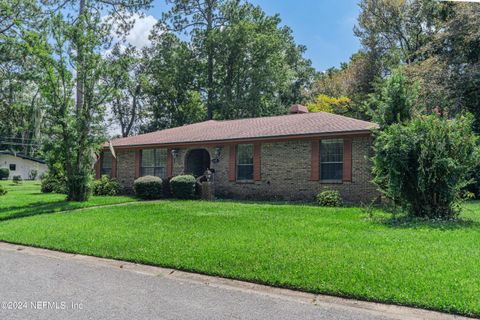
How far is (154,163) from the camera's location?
1961cm

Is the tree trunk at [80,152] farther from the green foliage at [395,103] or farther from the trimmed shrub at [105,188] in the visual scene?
the green foliage at [395,103]

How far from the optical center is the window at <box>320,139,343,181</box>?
14.4 m

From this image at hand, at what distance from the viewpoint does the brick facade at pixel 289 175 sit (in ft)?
45.5

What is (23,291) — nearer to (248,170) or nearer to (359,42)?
(248,170)

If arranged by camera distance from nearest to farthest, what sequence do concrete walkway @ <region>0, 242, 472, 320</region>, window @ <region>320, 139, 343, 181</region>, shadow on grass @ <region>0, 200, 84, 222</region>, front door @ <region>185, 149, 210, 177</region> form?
1. concrete walkway @ <region>0, 242, 472, 320</region>
2. shadow on grass @ <region>0, 200, 84, 222</region>
3. window @ <region>320, 139, 343, 181</region>
4. front door @ <region>185, 149, 210, 177</region>

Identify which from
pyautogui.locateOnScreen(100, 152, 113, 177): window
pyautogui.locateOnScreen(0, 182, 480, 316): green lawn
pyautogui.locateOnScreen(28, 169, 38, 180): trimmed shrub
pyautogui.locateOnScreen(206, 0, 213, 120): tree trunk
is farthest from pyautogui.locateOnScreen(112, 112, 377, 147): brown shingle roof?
pyautogui.locateOnScreen(28, 169, 38, 180): trimmed shrub

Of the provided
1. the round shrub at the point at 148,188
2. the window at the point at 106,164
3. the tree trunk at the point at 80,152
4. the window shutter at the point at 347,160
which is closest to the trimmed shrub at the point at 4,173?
the window at the point at 106,164

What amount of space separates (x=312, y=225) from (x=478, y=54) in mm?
17451

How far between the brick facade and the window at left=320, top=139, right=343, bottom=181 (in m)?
0.29

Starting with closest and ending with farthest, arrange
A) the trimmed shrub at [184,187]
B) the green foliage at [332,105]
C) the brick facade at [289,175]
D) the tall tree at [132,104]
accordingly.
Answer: the brick facade at [289,175], the trimmed shrub at [184,187], the green foliage at [332,105], the tall tree at [132,104]

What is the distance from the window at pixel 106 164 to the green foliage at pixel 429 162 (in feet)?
52.3

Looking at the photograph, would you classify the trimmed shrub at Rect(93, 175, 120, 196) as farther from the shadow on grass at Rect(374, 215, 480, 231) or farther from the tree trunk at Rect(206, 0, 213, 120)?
the tree trunk at Rect(206, 0, 213, 120)

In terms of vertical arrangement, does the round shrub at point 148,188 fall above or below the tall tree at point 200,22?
below

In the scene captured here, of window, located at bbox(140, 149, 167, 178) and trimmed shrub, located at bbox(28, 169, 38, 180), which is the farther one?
trimmed shrub, located at bbox(28, 169, 38, 180)
